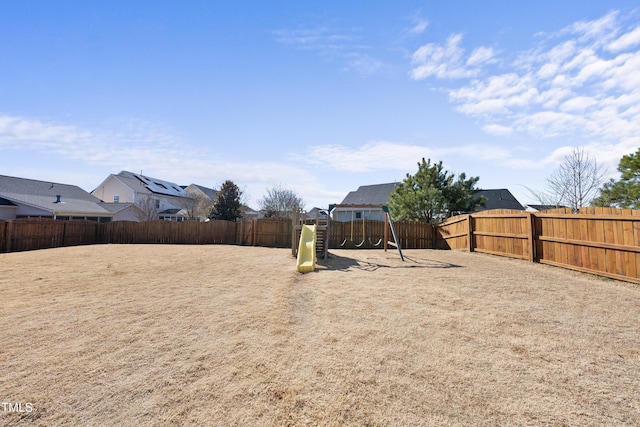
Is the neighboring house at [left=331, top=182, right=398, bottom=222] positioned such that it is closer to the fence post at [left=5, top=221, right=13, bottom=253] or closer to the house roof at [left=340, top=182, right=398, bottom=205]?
the house roof at [left=340, top=182, right=398, bottom=205]

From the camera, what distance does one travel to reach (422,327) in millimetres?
3570

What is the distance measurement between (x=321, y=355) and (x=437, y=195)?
14119mm

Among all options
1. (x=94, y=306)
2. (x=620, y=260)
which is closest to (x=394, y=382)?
(x=94, y=306)

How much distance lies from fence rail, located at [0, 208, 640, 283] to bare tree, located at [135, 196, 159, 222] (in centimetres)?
862

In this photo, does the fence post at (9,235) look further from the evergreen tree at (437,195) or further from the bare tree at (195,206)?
the evergreen tree at (437,195)

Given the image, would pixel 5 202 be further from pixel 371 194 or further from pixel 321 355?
pixel 371 194

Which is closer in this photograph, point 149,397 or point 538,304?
point 149,397

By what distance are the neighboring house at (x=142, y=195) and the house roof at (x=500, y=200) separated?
107ft

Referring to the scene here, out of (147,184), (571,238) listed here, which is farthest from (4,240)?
(571,238)

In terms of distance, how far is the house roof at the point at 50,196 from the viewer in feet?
65.0

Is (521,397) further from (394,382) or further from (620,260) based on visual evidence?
(620,260)

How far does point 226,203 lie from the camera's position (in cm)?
2459

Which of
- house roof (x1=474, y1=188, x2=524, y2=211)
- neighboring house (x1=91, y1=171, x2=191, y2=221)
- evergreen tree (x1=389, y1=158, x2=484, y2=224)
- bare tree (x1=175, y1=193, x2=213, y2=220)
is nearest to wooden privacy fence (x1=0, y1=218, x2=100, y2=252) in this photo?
neighboring house (x1=91, y1=171, x2=191, y2=221)

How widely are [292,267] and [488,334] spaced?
226 inches
